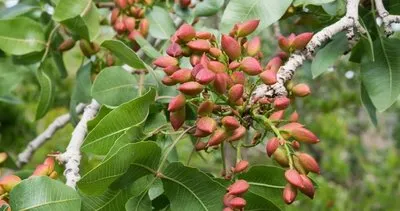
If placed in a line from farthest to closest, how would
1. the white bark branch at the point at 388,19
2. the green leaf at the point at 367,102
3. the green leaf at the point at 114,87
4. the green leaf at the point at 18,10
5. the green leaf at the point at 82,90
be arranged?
1. the green leaf at the point at 18,10
2. the green leaf at the point at 82,90
3. the green leaf at the point at 367,102
4. the green leaf at the point at 114,87
5. the white bark branch at the point at 388,19

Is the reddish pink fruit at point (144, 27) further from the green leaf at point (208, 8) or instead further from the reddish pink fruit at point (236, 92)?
the reddish pink fruit at point (236, 92)

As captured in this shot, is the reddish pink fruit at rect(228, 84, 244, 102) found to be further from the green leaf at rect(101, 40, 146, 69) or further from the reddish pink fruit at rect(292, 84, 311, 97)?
the green leaf at rect(101, 40, 146, 69)

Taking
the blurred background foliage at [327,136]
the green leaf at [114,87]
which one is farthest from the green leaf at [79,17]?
the blurred background foliage at [327,136]

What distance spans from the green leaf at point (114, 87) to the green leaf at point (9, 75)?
63 centimetres

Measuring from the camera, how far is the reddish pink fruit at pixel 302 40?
1026 millimetres

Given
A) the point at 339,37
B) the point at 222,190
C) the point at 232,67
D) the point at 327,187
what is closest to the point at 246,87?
the point at 232,67

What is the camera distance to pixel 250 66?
96cm

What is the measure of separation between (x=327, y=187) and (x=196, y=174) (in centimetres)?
A: 271

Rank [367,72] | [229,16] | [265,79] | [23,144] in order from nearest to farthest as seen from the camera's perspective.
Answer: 1. [265,79]
2. [229,16]
3. [367,72]
4. [23,144]

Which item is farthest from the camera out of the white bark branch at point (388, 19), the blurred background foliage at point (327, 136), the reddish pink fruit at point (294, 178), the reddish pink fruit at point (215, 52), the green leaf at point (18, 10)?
the blurred background foliage at point (327, 136)

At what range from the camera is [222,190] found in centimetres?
96

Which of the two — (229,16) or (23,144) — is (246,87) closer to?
(229,16)

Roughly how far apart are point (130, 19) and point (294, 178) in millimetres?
735

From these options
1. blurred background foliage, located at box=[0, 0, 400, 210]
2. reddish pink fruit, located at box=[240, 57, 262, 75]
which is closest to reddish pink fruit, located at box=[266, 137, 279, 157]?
reddish pink fruit, located at box=[240, 57, 262, 75]
